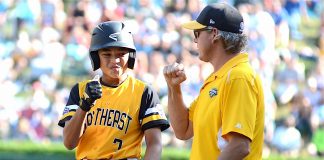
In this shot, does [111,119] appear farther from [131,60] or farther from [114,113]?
[131,60]

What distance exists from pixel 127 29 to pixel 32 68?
906cm

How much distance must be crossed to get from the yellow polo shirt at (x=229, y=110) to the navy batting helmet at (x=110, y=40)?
96 cm

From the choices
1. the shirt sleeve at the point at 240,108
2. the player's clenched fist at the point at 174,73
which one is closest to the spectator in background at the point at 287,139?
the player's clenched fist at the point at 174,73

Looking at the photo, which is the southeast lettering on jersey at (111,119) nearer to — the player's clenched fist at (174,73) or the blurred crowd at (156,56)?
the player's clenched fist at (174,73)

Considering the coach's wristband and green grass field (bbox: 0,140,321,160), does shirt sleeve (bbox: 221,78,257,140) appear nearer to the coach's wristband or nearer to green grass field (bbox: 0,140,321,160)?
the coach's wristband

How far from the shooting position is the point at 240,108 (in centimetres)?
485

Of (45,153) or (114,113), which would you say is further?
(45,153)

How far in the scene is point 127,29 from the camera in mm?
6129

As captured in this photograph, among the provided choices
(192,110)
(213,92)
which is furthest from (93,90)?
(213,92)

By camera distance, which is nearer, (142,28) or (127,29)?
(127,29)

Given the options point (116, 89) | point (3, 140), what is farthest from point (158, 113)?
point (3, 140)

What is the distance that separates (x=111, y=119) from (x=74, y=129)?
264mm

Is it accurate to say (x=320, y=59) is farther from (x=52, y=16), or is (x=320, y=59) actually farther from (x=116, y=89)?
(x=116, y=89)

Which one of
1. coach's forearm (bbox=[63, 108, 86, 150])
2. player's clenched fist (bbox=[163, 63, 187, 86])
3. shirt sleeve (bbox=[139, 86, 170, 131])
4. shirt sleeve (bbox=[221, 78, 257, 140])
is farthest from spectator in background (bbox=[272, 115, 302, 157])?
shirt sleeve (bbox=[221, 78, 257, 140])
